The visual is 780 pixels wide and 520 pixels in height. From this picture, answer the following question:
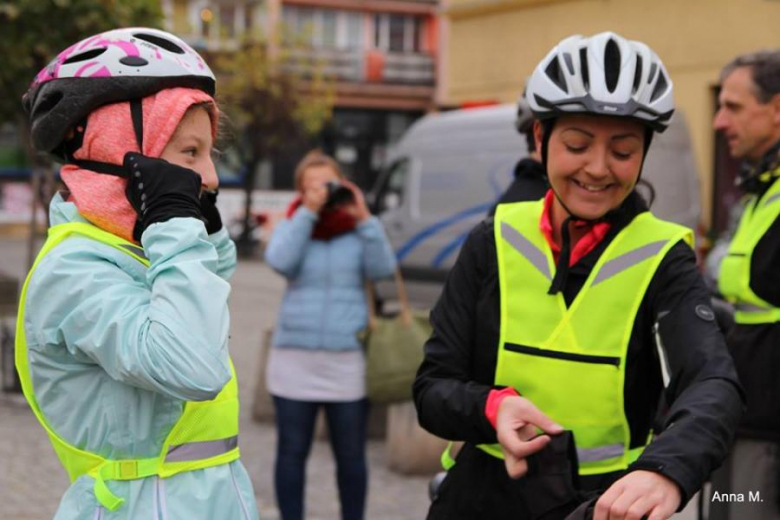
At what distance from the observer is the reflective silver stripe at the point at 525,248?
248 cm

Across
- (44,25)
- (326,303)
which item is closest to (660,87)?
(326,303)

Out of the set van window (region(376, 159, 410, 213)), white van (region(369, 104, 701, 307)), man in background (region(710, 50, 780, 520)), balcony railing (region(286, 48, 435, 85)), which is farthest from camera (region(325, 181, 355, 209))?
balcony railing (region(286, 48, 435, 85))

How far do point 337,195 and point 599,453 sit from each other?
353 cm

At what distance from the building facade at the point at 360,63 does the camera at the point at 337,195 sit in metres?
37.8

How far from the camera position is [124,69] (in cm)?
235

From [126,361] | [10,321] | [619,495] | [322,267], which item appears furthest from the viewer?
[10,321]

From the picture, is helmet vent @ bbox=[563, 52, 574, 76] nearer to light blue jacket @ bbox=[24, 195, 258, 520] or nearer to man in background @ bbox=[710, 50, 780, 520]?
light blue jacket @ bbox=[24, 195, 258, 520]

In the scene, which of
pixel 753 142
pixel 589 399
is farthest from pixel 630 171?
pixel 753 142

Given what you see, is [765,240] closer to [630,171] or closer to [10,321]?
[630,171]

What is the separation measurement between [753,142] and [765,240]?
48 cm

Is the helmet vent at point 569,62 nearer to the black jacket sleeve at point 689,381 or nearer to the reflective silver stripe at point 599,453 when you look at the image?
the black jacket sleeve at point 689,381

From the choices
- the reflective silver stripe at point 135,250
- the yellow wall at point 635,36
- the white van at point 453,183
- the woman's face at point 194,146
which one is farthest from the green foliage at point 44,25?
the yellow wall at point 635,36

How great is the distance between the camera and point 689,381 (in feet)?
7.13

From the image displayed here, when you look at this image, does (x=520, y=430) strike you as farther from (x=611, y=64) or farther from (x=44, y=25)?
(x=44, y=25)
